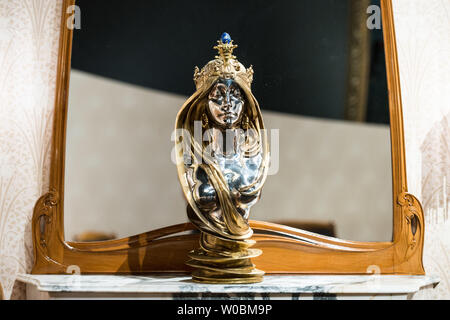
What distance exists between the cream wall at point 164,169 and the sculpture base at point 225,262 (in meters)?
0.29

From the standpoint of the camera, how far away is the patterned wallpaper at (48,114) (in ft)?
5.24

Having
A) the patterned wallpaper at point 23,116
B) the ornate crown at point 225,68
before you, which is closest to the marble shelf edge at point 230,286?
the patterned wallpaper at point 23,116

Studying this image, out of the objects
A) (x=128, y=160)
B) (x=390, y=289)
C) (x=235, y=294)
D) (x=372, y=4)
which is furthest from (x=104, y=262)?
(x=372, y=4)

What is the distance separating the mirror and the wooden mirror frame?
33 mm

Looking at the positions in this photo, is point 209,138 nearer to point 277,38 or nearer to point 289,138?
point 289,138

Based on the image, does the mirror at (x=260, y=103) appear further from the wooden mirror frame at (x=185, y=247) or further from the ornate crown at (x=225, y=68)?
the ornate crown at (x=225, y=68)

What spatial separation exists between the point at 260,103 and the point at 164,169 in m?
0.44

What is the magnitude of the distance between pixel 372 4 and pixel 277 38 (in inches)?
15.5

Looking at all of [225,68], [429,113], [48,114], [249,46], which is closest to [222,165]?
[225,68]

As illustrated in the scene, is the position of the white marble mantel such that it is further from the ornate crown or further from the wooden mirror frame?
the ornate crown

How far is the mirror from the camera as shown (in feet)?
5.39

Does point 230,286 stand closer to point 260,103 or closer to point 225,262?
point 225,262

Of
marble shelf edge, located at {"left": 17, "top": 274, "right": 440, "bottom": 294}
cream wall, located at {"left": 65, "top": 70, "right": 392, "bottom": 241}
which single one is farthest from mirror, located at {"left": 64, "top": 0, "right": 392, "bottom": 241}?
marble shelf edge, located at {"left": 17, "top": 274, "right": 440, "bottom": 294}

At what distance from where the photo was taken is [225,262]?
134 centimetres
